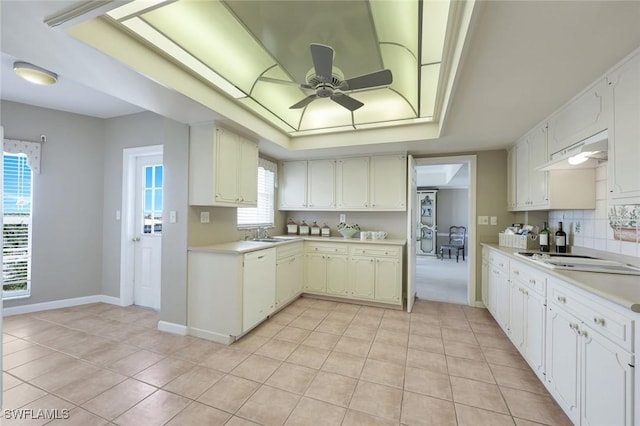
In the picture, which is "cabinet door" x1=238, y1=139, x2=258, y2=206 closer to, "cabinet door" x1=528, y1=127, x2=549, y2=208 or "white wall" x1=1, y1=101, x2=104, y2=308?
"white wall" x1=1, y1=101, x2=104, y2=308

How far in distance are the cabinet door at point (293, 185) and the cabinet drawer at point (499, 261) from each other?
109 inches

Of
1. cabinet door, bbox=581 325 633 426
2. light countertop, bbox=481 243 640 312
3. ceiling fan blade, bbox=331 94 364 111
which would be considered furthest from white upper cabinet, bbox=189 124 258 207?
cabinet door, bbox=581 325 633 426

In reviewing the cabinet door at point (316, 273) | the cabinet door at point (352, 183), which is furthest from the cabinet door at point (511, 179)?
the cabinet door at point (316, 273)

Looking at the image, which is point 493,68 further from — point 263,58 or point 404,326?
point 404,326

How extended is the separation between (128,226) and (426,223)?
26.5 feet

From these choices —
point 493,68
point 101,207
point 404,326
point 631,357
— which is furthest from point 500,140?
point 101,207

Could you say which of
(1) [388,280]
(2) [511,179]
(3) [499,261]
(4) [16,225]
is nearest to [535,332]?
(3) [499,261]

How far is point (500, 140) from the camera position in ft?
11.0

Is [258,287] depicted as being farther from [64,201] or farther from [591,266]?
[64,201]

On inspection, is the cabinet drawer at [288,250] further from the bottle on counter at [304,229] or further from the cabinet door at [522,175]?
the cabinet door at [522,175]

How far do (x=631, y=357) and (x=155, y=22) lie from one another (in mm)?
3256

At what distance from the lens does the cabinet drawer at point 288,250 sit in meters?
3.45

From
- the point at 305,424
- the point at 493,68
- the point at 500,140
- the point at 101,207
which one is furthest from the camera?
the point at 101,207

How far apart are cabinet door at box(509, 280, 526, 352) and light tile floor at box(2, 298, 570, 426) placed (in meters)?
0.17
